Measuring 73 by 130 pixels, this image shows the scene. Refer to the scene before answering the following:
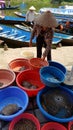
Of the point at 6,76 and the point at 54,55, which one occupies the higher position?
the point at 6,76

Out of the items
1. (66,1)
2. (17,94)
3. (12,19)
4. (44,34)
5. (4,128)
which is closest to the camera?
(4,128)

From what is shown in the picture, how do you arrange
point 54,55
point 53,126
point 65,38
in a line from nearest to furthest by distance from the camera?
point 53,126
point 54,55
point 65,38

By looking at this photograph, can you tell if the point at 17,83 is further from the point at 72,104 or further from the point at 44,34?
the point at 44,34

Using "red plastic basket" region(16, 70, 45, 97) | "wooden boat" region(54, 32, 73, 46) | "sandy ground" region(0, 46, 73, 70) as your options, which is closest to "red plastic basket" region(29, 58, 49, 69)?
"red plastic basket" region(16, 70, 45, 97)

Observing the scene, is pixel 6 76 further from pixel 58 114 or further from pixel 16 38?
pixel 16 38

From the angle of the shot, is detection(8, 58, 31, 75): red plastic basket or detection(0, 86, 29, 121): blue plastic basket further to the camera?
detection(8, 58, 31, 75): red plastic basket

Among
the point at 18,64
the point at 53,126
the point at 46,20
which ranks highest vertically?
the point at 46,20

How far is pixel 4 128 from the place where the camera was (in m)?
2.37

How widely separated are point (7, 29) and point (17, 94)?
691 centimetres

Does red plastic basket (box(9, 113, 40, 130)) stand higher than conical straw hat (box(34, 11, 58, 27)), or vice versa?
conical straw hat (box(34, 11, 58, 27))

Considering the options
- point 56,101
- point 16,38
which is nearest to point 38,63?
point 56,101

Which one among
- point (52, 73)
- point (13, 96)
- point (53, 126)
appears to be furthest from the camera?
point (52, 73)

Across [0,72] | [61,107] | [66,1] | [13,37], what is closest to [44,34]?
[0,72]

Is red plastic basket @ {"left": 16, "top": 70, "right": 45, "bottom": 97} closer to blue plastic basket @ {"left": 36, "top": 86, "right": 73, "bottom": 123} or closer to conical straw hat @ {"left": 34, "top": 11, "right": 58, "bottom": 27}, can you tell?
blue plastic basket @ {"left": 36, "top": 86, "right": 73, "bottom": 123}
